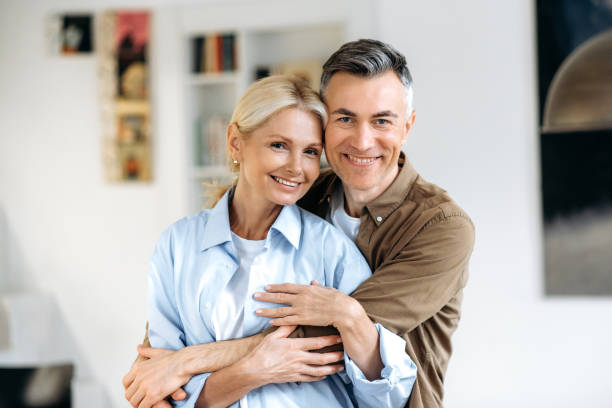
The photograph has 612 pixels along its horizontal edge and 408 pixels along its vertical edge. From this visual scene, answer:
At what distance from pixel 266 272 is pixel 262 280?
2cm

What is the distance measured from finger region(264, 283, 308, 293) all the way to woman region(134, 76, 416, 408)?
0.04 m

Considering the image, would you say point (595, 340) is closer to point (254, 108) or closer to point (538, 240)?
point (538, 240)

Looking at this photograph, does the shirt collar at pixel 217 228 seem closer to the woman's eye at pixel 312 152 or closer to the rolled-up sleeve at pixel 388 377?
the woman's eye at pixel 312 152

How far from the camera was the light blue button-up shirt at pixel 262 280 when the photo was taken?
1508 mm

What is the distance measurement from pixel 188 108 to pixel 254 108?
8.85ft

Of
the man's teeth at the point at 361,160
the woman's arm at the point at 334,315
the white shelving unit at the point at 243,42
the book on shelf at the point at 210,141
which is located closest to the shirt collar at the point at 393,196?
the man's teeth at the point at 361,160

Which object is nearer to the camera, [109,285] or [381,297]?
[381,297]

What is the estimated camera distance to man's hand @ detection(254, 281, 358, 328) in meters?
1.43

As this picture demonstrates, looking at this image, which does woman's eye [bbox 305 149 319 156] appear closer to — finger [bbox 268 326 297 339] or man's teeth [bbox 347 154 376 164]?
man's teeth [bbox 347 154 376 164]

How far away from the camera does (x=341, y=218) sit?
1.83 m

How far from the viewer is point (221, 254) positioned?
62.9 inches

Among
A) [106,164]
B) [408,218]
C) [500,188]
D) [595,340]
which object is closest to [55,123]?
[106,164]

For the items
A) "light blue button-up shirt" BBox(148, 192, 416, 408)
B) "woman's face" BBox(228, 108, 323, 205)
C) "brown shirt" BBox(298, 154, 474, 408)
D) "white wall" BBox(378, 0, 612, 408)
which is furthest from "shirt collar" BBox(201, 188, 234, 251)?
"white wall" BBox(378, 0, 612, 408)

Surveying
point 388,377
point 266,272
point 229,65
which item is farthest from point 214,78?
point 388,377
